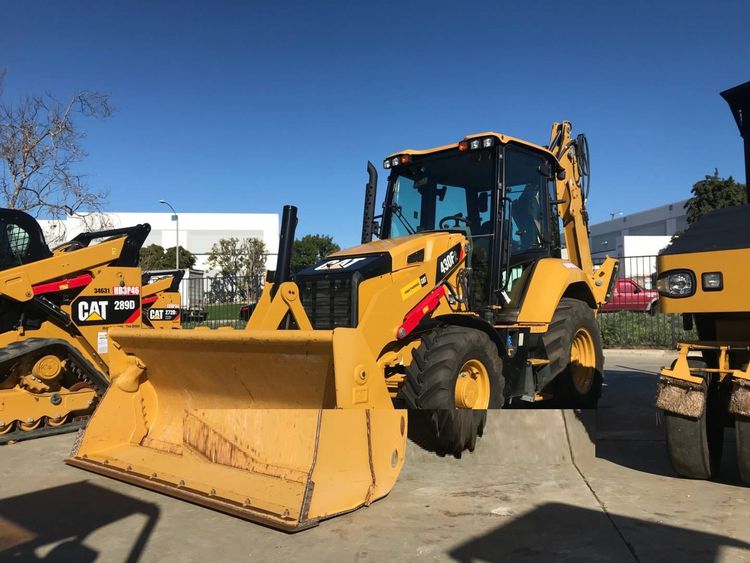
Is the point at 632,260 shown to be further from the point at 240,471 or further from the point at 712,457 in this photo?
the point at 240,471

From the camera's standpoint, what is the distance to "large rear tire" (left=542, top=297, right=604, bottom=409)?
6157mm

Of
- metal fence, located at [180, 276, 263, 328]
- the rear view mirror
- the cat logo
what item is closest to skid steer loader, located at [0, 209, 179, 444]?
the cat logo

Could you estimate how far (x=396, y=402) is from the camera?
4797 mm

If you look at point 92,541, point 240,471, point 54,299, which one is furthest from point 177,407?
point 54,299

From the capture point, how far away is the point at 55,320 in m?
6.94

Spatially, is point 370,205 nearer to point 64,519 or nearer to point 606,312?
point 64,519

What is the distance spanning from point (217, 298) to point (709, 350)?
493 inches

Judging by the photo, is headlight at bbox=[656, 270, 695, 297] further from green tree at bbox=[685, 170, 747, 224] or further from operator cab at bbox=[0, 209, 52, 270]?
green tree at bbox=[685, 170, 747, 224]

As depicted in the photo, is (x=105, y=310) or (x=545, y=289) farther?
(x=105, y=310)

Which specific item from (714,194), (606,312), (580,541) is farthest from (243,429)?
(714,194)

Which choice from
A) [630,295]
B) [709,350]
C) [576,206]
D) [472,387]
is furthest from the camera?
[630,295]

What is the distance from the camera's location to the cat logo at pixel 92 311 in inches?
282

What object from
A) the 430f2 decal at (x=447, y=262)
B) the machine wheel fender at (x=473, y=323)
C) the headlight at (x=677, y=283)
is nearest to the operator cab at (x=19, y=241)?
the 430f2 decal at (x=447, y=262)

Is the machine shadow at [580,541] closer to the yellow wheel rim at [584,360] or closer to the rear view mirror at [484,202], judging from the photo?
the rear view mirror at [484,202]
